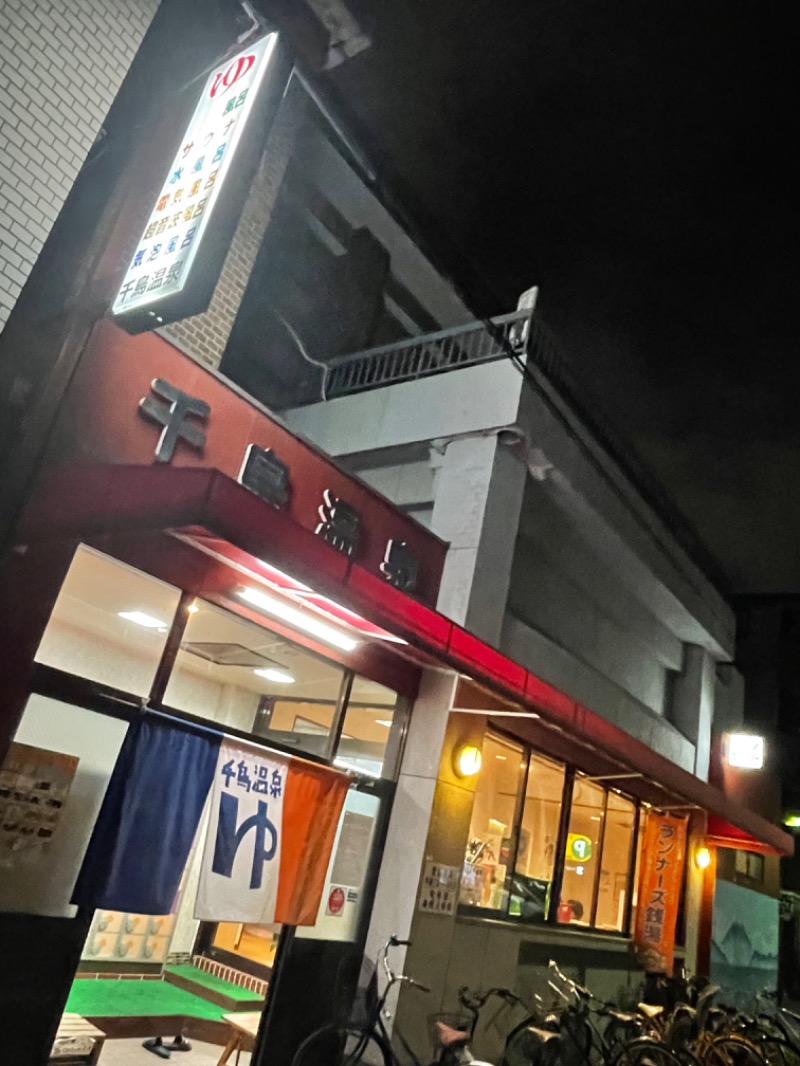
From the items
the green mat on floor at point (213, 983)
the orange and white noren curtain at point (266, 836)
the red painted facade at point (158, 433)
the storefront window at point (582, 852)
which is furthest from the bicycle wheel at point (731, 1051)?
the red painted facade at point (158, 433)

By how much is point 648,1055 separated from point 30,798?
7.96 m

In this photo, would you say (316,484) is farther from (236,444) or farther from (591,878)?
(591,878)

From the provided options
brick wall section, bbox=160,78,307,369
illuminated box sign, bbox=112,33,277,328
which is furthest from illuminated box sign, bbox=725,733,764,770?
illuminated box sign, bbox=112,33,277,328

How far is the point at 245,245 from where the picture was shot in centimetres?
1011

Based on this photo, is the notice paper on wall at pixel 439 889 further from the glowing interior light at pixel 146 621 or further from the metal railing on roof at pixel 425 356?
the metal railing on roof at pixel 425 356

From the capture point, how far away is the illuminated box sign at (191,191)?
21.9ft

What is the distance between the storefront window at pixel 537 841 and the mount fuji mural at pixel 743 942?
862cm

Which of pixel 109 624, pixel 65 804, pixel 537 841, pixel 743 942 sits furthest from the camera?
pixel 743 942

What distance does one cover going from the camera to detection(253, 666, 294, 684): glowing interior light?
9875 mm

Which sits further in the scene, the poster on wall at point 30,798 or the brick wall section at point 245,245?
the brick wall section at point 245,245

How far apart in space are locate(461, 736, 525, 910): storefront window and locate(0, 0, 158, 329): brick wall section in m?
9.07

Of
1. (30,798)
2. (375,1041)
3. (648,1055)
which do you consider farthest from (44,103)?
(648,1055)

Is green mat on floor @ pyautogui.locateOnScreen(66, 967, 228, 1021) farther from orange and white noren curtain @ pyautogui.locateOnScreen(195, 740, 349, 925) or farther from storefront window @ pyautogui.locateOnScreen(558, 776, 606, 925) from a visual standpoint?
storefront window @ pyautogui.locateOnScreen(558, 776, 606, 925)

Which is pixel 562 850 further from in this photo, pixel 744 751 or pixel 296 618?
pixel 744 751
